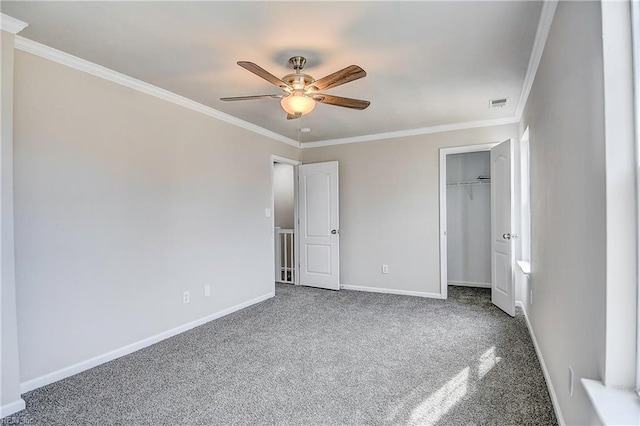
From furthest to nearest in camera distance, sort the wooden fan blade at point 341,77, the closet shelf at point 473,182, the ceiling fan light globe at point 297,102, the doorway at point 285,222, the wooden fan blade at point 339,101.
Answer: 1. the doorway at point 285,222
2. the closet shelf at point 473,182
3. the wooden fan blade at point 339,101
4. the ceiling fan light globe at point 297,102
5. the wooden fan blade at point 341,77

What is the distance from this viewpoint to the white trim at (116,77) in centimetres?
230

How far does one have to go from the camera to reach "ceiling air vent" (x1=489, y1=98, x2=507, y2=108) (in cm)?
354

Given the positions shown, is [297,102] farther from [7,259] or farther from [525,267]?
[525,267]

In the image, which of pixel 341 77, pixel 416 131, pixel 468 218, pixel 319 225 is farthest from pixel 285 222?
pixel 341 77

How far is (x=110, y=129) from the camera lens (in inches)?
109

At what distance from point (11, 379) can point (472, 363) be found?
10.2 ft

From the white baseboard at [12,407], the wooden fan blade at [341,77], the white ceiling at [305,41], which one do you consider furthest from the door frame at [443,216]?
the white baseboard at [12,407]

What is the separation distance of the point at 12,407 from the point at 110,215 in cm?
138

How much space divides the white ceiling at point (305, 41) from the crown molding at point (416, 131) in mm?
899

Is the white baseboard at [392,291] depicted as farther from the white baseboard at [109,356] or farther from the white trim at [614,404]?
the white trim at [614,404]

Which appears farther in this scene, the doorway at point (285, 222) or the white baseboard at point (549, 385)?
the doorway at point (285, 222)

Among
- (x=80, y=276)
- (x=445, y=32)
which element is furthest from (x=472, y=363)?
(x=80, y=276)

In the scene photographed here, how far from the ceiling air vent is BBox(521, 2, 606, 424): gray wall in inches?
43.2

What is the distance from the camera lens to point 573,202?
1583mm
